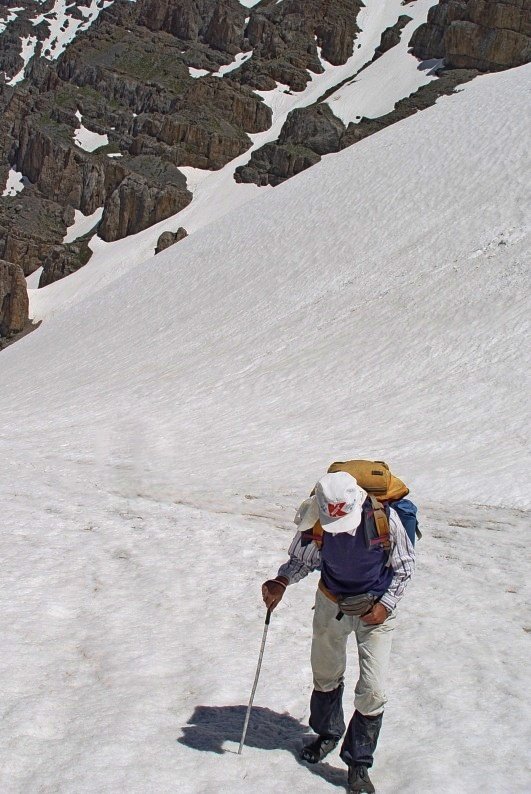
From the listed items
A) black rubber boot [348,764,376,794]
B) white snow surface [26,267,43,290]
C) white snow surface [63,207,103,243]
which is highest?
white snow surface [63,207,103,243]

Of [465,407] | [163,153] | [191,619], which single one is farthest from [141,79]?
[191,619]

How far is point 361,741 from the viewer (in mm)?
4754

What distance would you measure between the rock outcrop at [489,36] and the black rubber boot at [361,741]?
8972 cm

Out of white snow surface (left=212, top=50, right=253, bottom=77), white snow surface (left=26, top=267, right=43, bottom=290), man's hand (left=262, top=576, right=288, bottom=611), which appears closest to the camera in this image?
man's hand (left=262, top=576, right=288, bottom=611)

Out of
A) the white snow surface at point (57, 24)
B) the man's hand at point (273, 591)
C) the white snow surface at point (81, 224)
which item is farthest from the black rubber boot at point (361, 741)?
the white snow surface at point (57, 24)

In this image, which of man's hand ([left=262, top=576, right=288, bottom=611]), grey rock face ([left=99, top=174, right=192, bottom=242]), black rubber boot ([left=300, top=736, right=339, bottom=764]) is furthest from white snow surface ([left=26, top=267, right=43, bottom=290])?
black rubber boot ([left=300, top=736, right=339, bottom=764])

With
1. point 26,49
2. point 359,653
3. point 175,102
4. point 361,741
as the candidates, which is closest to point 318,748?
point 361,741

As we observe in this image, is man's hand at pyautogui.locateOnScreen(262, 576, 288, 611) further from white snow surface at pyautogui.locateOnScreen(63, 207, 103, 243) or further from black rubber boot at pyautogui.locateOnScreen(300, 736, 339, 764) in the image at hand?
white snow surface at pyautogui.locateOnScreen(63, 207, 103, 243)

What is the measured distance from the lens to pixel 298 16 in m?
Result: 116

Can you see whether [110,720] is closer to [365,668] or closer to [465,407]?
[365,668]

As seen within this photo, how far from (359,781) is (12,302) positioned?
6511 centimetres

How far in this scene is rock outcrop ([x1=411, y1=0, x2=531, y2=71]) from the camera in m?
81.9

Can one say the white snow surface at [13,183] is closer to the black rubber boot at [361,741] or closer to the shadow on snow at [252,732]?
the shadow on snow at [252,732]

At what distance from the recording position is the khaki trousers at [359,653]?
189 inches
